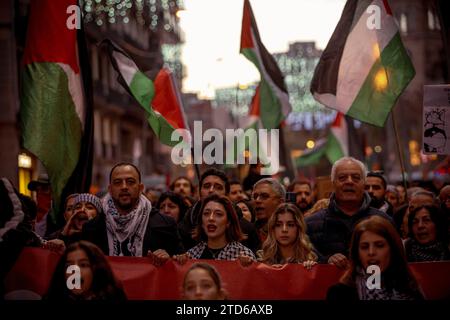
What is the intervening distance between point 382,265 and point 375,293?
0.64ft

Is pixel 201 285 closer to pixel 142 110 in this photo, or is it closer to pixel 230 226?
pixel 230 226

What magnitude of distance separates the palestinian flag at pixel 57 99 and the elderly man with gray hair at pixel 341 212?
2.46 m

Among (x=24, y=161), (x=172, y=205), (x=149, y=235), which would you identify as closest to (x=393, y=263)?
(x=149, y=235)

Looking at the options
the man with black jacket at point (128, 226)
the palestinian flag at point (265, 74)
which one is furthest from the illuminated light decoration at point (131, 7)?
the man with black jacket at point (128, 226)

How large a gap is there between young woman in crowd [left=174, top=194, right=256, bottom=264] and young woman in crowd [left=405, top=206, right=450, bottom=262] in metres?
1.35

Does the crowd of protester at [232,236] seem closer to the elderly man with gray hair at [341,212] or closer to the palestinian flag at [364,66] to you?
the elderly man with gray hair at [341,212]

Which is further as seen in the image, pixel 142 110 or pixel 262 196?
pixel 142 110

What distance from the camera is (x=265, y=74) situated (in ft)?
42.7

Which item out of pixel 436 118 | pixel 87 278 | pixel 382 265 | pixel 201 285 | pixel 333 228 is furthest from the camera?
pixel 436 118

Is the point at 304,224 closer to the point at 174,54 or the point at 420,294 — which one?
the point at 420,294

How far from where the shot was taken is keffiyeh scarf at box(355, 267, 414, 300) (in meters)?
6.32

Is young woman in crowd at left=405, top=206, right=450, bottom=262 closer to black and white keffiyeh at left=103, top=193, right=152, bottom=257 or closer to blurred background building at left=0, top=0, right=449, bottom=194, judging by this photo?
black and white keffiyeh at left=103, top=193, right=152, bottom=257

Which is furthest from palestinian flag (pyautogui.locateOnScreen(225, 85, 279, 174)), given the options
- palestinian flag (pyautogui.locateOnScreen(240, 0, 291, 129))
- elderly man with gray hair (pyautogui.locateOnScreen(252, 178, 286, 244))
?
elderly man with gray hair (pyautogui.locateOnScreen(252, 178, 286, 244))

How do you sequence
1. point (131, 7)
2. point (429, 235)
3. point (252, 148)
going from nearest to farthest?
point (429, 235) < point (252, 148) < point (131, 7)
